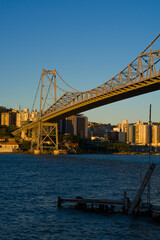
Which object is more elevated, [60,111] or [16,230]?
[60,111]

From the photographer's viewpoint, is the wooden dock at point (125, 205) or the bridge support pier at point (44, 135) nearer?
the wooden dock at point (125, 205)

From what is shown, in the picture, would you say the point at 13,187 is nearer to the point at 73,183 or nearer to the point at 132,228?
the point at 73,183

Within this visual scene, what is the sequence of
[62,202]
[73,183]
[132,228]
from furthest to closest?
[73,183], [62,202], [132,228]

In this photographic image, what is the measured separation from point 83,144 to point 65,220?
142m

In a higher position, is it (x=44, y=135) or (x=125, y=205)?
(x=44, y=135)

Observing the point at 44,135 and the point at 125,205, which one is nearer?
the point at 125,205

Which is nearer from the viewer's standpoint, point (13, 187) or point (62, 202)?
point (62, 202)

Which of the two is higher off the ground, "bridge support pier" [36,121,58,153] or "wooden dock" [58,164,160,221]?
"bridge support pier" [36,121,58,153]

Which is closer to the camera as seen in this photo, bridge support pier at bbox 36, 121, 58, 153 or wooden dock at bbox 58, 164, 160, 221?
wooden dock at bbox 58, 164, 160, 221

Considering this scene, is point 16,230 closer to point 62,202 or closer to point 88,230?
point 88,230

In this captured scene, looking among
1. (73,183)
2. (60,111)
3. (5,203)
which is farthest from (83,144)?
(5,203)

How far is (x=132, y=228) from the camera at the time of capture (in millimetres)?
20609

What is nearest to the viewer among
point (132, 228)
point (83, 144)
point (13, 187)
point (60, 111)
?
point (132, 228)

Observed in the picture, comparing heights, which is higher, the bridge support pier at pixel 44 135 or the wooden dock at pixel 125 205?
the bridge support pier at pixel 44 135
